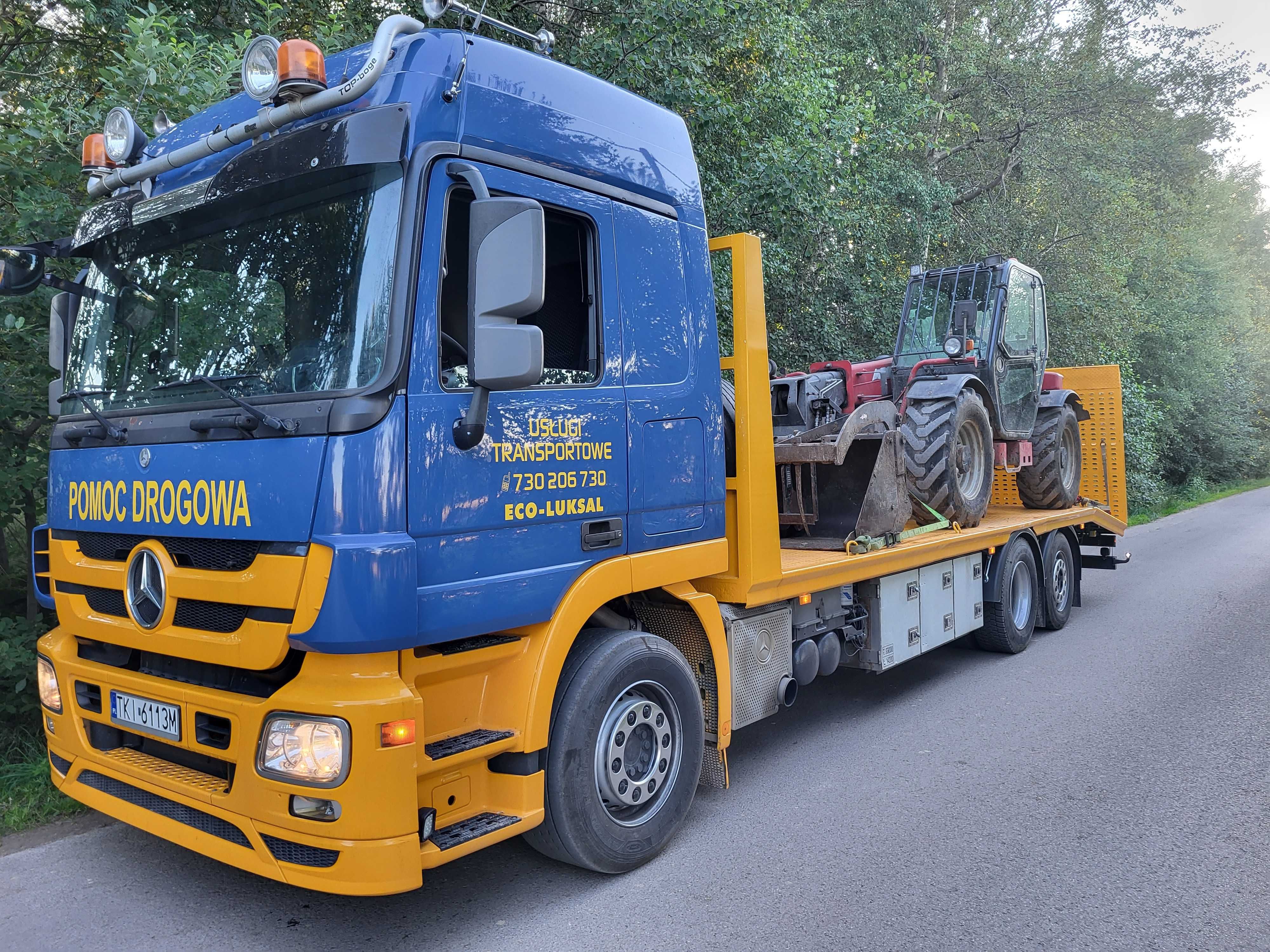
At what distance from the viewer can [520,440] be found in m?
3.22

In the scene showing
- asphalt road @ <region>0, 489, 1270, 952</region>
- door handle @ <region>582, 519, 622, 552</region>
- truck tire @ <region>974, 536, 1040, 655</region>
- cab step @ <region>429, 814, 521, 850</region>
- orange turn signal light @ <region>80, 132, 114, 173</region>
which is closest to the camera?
cab step @ <region>429, 814, 521, 850</region>

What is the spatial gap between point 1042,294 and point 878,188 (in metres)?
5.85

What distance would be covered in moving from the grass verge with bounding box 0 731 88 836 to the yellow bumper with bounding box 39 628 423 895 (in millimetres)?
1612

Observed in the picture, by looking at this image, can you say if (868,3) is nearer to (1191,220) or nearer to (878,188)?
(878,188)

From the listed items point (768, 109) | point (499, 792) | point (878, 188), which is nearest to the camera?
point (499, 792)

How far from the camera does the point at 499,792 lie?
3.19 meters

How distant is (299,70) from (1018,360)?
24.8 feet

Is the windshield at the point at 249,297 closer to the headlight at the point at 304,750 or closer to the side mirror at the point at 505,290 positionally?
the side mirror at the point at 505,290

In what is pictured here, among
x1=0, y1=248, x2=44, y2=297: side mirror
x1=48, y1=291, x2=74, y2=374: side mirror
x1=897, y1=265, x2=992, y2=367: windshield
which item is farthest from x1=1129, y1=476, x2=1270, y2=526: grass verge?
x1=0, y1=248, x2=44, y2=297: side mirror

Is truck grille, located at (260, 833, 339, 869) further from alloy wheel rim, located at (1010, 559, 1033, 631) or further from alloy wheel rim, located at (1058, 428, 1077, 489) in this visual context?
alloy wheel rim, located at (1058, 428, 1077, 489)

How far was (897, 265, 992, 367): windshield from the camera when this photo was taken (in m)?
8.69

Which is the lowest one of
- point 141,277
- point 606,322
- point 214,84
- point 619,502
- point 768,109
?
point 619,502

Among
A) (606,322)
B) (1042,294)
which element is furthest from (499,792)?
(1042,294)

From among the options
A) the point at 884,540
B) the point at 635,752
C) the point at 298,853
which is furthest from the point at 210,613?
the point at 884,540
